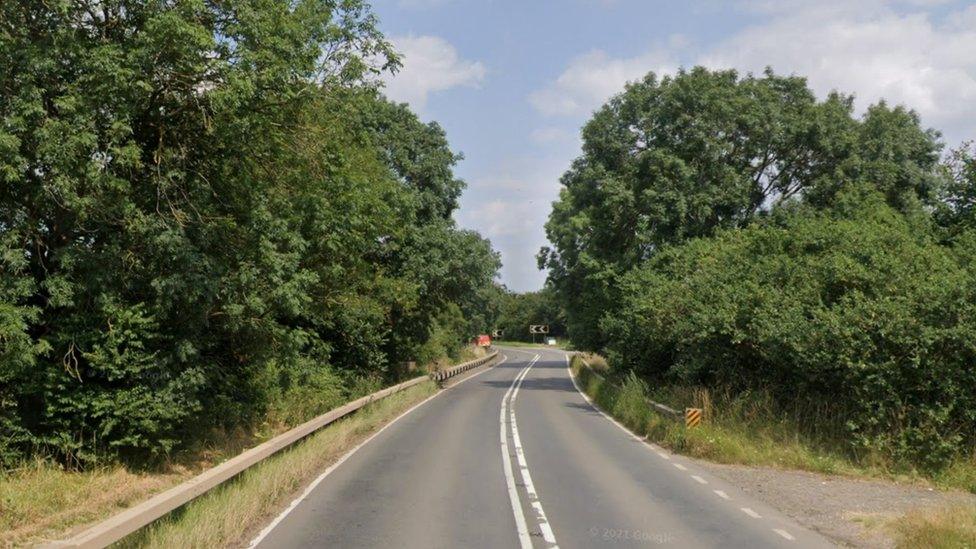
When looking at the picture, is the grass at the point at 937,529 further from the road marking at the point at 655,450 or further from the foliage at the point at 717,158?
the foliage at the point at 717,158

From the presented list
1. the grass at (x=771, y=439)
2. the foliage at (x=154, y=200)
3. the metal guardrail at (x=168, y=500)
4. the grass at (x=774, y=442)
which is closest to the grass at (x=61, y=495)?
the foliage at (x=154, y=200)

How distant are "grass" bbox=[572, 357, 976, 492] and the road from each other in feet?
2.90

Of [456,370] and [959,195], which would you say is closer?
[959,195]

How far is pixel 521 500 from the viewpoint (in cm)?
1191

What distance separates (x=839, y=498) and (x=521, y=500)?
4.98 m

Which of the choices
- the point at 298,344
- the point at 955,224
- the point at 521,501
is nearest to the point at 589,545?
the point at 521,501

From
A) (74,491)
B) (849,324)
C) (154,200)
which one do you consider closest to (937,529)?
(849,324)

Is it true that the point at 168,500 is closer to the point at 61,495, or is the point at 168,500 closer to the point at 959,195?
the point at 61,495

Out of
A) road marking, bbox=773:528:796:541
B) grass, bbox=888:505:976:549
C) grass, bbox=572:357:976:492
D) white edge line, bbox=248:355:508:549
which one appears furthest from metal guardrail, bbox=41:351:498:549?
grass, bbox=572:357:976:492

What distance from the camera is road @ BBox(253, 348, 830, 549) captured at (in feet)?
31.2

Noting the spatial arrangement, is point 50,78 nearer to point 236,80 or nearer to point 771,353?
point 236,80

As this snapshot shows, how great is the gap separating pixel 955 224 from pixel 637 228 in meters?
12.4

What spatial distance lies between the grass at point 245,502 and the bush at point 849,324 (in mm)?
9877

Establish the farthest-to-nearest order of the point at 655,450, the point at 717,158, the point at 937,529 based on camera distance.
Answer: the point at 717,158, the point at 655,450, the point at 937,529
